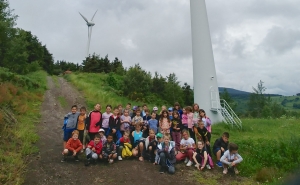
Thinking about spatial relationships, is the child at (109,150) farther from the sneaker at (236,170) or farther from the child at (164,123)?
the sneaker at (236,170)

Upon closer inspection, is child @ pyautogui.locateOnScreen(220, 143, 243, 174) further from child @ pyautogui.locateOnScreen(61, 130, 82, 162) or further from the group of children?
child @ pyautogui.locateOnScreen(61, 130, 82, 162)

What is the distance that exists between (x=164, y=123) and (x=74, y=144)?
3010mm

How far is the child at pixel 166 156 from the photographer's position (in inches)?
344

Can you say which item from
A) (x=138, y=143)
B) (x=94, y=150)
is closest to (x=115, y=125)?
(x=138, y=143)

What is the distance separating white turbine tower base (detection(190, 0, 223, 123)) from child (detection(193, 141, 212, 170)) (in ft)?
23.2

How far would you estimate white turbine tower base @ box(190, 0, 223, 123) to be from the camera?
53.7 ft

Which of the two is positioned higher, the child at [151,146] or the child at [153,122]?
the child at [153,122]

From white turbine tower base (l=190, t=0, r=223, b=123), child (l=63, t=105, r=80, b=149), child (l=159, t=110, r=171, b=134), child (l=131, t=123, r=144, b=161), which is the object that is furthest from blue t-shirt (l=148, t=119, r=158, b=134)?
A: white turbine tower base (l=190, t=0, r=223, b=123)

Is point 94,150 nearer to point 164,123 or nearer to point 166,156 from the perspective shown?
point 166,156

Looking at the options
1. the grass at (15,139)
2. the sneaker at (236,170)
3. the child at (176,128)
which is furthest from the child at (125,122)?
the sneaker at (236,170)

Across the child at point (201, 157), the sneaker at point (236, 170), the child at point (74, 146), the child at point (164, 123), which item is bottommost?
the sneaker at point (236, 170)

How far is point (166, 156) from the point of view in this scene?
8.98 meters

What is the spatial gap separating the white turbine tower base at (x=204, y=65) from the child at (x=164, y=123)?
6.61 meters

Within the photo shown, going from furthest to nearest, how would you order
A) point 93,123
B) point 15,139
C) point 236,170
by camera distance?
1. point 15,139
2. point 93,123
3. point 236,170
